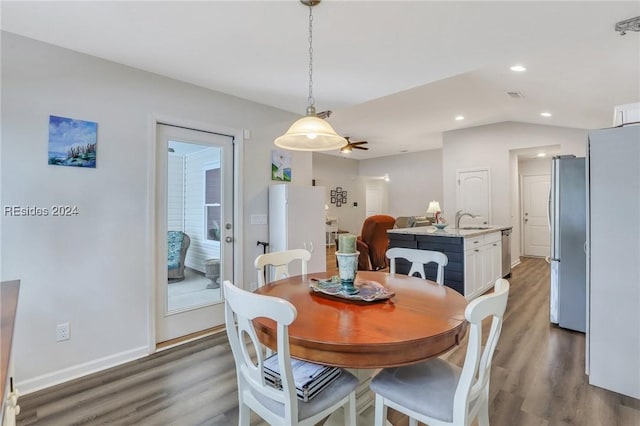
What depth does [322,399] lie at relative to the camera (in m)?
1.29

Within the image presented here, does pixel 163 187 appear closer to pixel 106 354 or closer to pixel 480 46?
pixel 106 354

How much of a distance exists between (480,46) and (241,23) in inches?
68.1

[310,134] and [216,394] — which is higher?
[310,134]

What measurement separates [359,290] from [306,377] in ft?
1.79

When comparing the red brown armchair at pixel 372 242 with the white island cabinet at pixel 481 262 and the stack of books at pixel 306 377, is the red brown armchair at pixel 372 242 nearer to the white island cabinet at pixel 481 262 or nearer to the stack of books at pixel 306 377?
the white island cabinet at pixel 481 262

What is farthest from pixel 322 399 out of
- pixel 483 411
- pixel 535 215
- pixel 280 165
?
pixel 535 215

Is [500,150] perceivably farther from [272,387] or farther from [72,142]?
[72,142]

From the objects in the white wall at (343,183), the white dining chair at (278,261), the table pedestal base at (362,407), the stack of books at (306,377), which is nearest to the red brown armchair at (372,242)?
the white dining chair at (278,261)

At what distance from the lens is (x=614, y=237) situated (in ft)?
6.83

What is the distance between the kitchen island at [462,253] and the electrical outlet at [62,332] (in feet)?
11.5

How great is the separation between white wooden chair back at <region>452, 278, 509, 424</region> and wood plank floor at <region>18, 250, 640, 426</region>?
0.79m

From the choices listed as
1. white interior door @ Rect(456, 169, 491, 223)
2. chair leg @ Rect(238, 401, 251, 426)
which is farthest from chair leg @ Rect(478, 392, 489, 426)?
white interior door @ Rect(456, 169, 491, 223)

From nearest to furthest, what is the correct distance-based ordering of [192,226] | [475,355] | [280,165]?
1. [475,355]
2. [192,226]
3. [280,165]

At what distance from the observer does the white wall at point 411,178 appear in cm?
877
